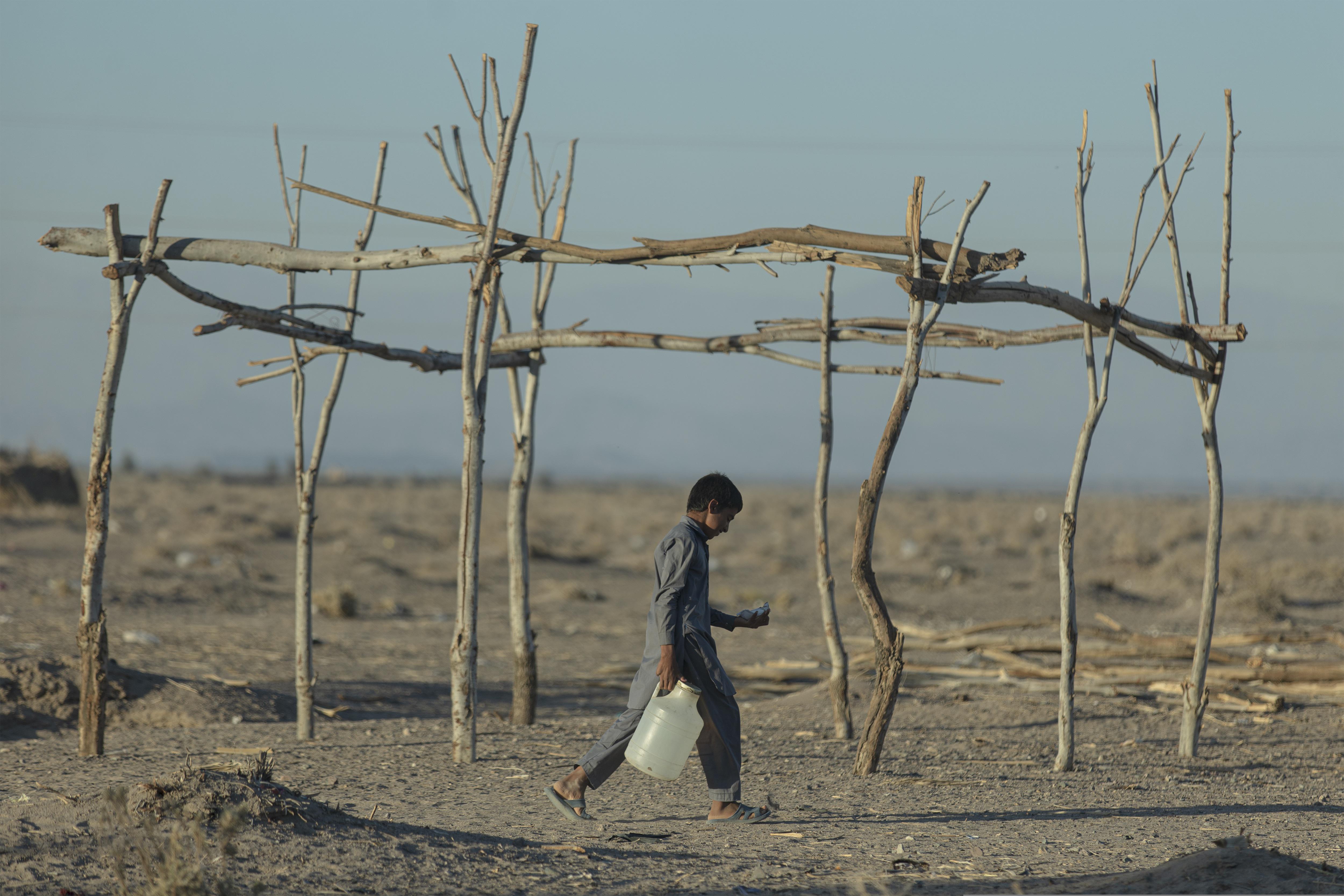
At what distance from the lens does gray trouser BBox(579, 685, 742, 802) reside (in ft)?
18.8

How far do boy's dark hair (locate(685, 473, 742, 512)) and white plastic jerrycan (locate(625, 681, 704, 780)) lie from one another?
89 cm

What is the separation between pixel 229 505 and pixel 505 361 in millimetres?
34511

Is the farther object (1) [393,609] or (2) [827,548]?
(1) [393,609]

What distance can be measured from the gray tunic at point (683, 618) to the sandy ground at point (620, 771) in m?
0.76

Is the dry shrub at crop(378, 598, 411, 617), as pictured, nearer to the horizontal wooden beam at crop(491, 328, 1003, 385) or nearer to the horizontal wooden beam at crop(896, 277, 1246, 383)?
the horizontal wooden beam at crop(491, 328, 1003, 385)

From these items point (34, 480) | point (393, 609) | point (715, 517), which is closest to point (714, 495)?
point (715, 517)

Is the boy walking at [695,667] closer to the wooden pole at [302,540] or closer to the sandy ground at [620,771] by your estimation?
the sandy ground at [620,771]

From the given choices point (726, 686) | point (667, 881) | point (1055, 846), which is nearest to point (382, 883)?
point (667, 881)

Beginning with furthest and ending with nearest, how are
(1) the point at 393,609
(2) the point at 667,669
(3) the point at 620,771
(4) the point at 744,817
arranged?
(1) the point at 393,609
(3) the point at 620,771
(4) the point at 744,817
(2) the point at 667,669

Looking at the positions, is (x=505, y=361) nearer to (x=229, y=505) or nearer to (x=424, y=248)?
(x=424, y=248)

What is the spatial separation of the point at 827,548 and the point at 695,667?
2.83 metres

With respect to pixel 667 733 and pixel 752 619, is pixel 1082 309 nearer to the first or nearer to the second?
pixel 752 619

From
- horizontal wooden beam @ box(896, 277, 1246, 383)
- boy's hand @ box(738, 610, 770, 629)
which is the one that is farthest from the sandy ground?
horizontal wooden beam @ box(896, 277, 1246, 383)

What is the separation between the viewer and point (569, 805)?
19.0ft
